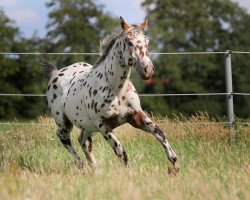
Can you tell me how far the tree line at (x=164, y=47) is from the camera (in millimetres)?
37781

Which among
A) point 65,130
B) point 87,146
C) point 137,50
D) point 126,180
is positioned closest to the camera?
point 126,180

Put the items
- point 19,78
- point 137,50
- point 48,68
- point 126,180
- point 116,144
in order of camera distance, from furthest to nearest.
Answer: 1. point 19,78
2. point 48,68
3. point 116,144
4. point 137,50
5. point 126,180

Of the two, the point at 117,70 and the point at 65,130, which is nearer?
the point at 117,70


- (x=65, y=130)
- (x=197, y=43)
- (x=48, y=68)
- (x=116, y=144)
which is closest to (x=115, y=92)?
(x=116, y=144)

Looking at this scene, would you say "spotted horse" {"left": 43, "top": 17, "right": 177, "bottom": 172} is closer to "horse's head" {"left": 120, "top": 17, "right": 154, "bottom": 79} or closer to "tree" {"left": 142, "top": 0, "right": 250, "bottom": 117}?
"horse's head" {"left": 120, "top": 17, "right": 154, "bottom": 79}

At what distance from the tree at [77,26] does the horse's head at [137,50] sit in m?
37.1

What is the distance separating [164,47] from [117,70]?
1531 inches

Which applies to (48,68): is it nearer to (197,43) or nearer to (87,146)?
(87,146)

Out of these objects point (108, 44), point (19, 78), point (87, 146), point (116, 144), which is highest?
point (108, 44)

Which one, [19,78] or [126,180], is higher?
[126,180]

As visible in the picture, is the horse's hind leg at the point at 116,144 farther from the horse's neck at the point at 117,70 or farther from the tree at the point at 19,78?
the tree at the point at 19,78

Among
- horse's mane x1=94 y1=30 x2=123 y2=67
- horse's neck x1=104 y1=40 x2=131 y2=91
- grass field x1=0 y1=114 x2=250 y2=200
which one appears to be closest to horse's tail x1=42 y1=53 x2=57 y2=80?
grass field x1=0 y1=114 x2=250 y2=200

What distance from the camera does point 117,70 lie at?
5.88 meters

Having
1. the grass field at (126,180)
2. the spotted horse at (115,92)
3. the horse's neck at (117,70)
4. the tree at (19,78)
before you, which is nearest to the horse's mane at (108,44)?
the spotted horse at (115,92)
